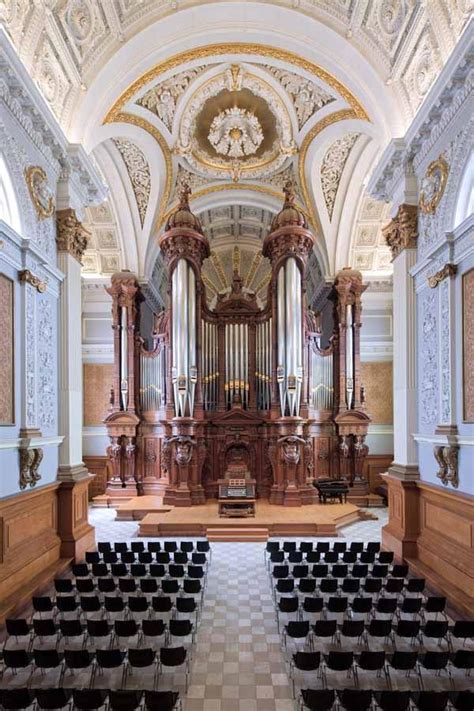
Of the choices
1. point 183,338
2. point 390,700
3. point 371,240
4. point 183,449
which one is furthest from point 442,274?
point 183,449

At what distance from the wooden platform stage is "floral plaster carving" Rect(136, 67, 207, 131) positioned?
10.9 m

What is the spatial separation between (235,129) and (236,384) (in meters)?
7.77

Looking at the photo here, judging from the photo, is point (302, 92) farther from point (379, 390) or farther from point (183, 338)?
point (379, 390)

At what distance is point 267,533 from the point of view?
485 inches

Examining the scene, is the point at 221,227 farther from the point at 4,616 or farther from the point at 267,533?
the point at 4,616

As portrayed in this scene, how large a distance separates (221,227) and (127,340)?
6.45 meters

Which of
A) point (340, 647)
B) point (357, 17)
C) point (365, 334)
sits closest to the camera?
point (340, 647)

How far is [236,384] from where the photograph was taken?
16.2 m

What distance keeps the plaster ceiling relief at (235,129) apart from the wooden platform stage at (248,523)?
33.9ft

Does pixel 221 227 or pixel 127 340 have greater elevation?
pixel 221 227

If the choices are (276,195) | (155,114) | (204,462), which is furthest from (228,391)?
(155,114)

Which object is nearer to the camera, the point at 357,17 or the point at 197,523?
the point at 357,17

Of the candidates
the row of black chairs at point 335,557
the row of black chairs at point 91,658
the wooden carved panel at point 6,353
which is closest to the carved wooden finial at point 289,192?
the wooden carved panel at point 6,353

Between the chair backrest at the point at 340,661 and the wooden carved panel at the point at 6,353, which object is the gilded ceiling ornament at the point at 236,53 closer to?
the wooden carved panel at the point at 6,353
